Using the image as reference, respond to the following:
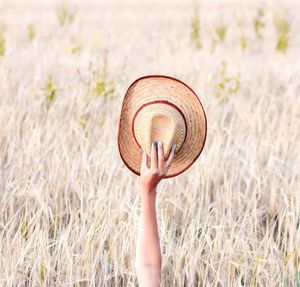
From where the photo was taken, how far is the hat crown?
1.64m

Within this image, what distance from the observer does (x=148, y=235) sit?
1.59m

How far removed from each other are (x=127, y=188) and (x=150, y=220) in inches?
41.1

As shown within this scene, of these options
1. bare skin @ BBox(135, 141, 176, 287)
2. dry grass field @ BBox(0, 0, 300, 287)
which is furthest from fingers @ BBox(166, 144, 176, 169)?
dry grass field @ BBox(0, 0, 300, 287)

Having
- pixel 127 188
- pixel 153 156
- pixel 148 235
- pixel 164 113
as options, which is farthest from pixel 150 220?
pixel 127 188

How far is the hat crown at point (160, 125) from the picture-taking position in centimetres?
164

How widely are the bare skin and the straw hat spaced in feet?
0.29

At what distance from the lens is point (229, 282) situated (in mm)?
2131

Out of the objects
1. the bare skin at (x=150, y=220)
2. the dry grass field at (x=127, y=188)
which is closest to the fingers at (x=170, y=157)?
the bare skin at (x=150, y=220)

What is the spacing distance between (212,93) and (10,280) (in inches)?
96.5

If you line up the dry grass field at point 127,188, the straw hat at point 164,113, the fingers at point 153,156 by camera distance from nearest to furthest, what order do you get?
the fingers at point 153,156 < the straw hat at point 164,113 < the dry grass field at point 127,188

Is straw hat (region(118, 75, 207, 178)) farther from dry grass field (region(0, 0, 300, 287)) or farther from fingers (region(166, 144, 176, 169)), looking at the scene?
dry grass field (region(0, 0, 300, 287))

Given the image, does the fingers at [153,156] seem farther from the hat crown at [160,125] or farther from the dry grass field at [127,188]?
the dry grass field at [127,188]

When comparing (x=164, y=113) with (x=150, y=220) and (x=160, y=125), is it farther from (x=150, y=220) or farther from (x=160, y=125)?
(x=150, y=220)

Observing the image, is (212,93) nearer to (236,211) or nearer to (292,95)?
(292,95)
